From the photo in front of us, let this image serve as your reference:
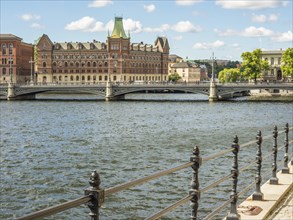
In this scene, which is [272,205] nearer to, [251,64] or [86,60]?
[251,64]

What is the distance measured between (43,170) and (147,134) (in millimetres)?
16645

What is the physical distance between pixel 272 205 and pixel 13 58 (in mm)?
144438

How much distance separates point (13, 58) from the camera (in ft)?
481

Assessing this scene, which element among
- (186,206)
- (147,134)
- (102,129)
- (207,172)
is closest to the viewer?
(186,206)

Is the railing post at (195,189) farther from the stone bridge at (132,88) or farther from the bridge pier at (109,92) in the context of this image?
the bridge pier at (109,92)

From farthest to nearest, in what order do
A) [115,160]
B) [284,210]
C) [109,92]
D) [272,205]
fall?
[109,92]
[115,160]
[272,205]
[284,210]

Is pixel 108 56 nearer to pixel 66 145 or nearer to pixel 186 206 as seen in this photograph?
pixel 66 145

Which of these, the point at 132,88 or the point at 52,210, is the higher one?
the point at 52,210

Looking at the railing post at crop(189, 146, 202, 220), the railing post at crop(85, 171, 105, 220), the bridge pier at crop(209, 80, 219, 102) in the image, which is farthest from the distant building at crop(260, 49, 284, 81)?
the railing post at crop(85, 171, 105, 220)

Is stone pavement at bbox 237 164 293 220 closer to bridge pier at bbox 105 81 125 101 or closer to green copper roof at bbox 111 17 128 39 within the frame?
bridge pier at bbox 105 81 125 101

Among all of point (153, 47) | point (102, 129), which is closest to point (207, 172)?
point (102, 129)

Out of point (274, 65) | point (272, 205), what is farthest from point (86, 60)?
point (272, 205)

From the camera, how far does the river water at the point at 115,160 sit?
16625 millimetres

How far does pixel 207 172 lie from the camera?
69.8 feet
